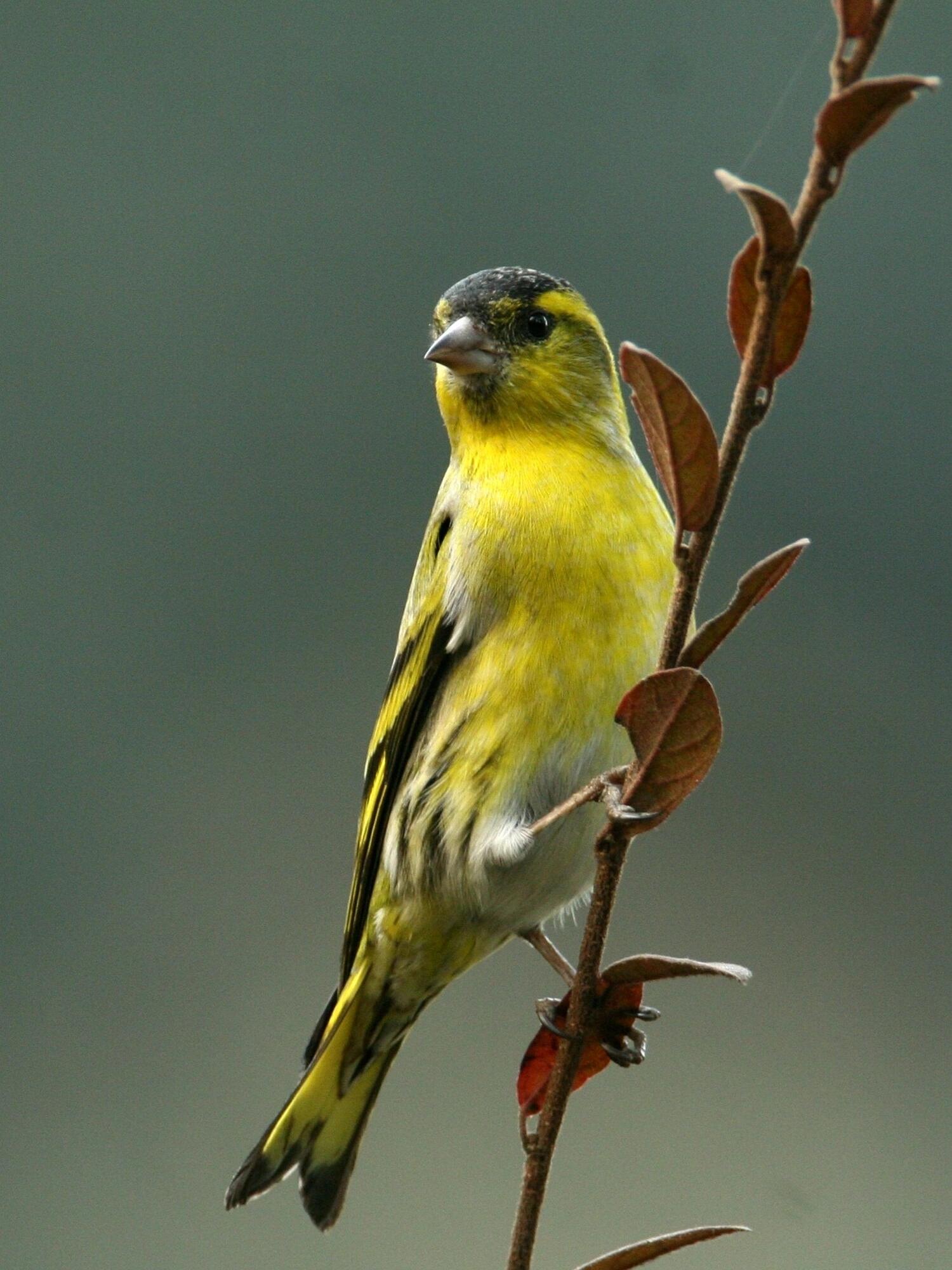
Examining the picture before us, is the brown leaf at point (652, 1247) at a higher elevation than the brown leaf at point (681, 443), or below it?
below

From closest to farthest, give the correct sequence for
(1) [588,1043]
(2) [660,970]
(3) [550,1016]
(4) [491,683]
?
(2) [660,970]
(1) [588,1043]
(3) [550,1016]
(4) [491,683]

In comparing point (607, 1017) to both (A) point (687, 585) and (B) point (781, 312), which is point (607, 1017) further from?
(B) point (781, 312)

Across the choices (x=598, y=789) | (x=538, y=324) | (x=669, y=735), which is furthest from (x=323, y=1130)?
(x=669, y=735)

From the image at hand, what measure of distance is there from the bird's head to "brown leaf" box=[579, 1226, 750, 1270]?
159 centimetres

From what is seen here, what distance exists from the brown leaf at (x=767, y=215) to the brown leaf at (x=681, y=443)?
0.13 m

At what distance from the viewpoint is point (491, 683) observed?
7.57 feet

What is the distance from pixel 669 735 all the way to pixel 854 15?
506mm

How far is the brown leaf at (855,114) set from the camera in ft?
2.70

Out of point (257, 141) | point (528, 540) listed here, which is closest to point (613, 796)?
point (528, 540)

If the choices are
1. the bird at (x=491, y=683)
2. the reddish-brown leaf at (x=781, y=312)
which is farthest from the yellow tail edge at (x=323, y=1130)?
the reddish-brown leaf at (x=781, y=312)

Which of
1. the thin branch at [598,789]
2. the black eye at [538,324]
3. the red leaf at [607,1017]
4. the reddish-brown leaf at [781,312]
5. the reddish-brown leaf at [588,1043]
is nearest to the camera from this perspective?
the reddish-brown leaf at [781,312]

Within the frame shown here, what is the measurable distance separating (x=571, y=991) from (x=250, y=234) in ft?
23.2

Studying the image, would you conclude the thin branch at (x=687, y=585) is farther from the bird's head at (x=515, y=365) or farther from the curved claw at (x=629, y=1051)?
the bird's head at (x=515, y=365)

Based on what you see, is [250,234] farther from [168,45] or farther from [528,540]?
[528,540]
